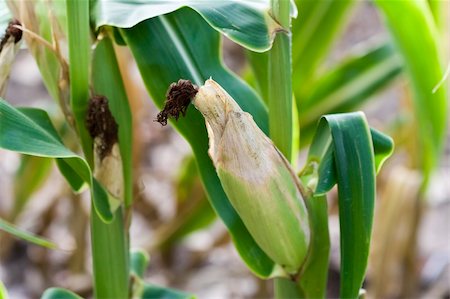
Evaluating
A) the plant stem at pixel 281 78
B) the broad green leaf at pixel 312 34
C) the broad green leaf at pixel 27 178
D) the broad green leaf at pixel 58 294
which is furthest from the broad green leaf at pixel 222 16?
the broad green leaf at pixel 27 178

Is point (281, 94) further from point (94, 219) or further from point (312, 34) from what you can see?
point (312, 34)

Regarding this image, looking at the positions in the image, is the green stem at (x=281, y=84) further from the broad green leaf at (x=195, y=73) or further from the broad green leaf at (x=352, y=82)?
the broad green leaf at (x=352, y=82)

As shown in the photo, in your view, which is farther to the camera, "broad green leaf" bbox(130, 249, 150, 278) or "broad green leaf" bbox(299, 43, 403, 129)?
"broad green leaf" bbox(299, 43, 403, 129)

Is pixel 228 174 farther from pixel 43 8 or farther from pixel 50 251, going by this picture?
pixel 50 251

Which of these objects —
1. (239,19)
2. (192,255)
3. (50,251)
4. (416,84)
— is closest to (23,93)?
(50,251)

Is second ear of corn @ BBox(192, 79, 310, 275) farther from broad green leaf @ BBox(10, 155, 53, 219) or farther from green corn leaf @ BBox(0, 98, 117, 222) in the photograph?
broad green leaf @ BBox(10, 155, 53, 219)

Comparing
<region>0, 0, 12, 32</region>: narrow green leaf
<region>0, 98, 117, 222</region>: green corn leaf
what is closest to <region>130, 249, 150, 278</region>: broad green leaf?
<region>0, 98, 117, 222</region>: green corn leaf

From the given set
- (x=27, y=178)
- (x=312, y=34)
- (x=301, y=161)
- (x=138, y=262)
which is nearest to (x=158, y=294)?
(x=138, y=262)
